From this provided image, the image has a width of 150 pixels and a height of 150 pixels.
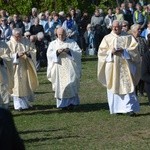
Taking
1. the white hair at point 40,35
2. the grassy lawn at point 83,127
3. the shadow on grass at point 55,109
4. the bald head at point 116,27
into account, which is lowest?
the shadow on grass at point 55,109

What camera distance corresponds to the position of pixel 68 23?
26.5 meters

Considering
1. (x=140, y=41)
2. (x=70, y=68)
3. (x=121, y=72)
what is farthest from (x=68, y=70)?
(x=140, y=41)

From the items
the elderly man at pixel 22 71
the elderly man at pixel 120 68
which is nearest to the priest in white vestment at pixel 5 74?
the elderly man at pixel 22 71

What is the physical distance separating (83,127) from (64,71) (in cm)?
277

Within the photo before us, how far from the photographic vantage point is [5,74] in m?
13.5

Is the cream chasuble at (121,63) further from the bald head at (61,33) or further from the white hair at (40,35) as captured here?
the white hair at (40,35)

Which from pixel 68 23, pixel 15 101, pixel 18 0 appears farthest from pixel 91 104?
pixel 18 0

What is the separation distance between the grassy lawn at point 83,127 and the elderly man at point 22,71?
0.36m

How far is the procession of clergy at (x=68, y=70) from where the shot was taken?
1320 cm

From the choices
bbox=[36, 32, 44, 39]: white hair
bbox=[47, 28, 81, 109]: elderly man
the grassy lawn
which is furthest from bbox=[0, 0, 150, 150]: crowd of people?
bbox=[36, 32, 44, 39]: white hair

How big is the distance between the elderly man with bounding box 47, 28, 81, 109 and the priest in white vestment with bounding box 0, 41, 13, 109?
0.92m

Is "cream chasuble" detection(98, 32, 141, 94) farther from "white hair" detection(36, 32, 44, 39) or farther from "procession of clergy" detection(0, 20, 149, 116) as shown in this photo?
"white hair" detection(36, 32, 44, 39)

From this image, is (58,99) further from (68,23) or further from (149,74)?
(68,23)

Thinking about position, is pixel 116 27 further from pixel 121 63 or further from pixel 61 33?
pixel 61 33
